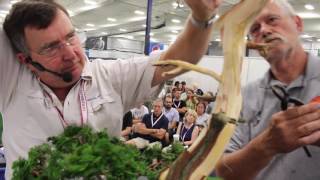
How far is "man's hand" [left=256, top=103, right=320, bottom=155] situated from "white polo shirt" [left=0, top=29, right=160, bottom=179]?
14.2 inches

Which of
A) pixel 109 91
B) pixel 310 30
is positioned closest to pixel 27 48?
pixel 109 91

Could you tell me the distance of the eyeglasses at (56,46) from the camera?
0.91 metres

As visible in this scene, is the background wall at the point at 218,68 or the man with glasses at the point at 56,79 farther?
the background wall at the point at 218,68

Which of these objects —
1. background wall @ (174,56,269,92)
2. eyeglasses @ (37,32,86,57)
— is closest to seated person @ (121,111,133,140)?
background wall @ (174,56,269,92)

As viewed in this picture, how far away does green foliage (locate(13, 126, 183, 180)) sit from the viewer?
457 mm

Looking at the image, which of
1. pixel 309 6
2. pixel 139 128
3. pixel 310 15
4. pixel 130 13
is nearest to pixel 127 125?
pixel 139 128

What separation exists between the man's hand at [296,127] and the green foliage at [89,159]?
219mm

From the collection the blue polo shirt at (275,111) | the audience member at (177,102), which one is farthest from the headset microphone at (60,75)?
the audience member at (177,102)

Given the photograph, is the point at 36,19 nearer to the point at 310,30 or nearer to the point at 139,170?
the point at 139,170

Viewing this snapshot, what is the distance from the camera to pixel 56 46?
2.98 ft

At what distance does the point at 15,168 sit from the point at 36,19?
474 millimetres

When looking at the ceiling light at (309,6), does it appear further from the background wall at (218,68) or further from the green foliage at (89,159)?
the green foliage at (89,159)

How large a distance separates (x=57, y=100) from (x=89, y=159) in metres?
0.54

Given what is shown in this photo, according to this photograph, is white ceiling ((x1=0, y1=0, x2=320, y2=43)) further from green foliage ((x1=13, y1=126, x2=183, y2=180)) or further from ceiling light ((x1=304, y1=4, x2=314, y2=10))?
green foliage ((x1=13, y1=126, x2=183, y2=180))
